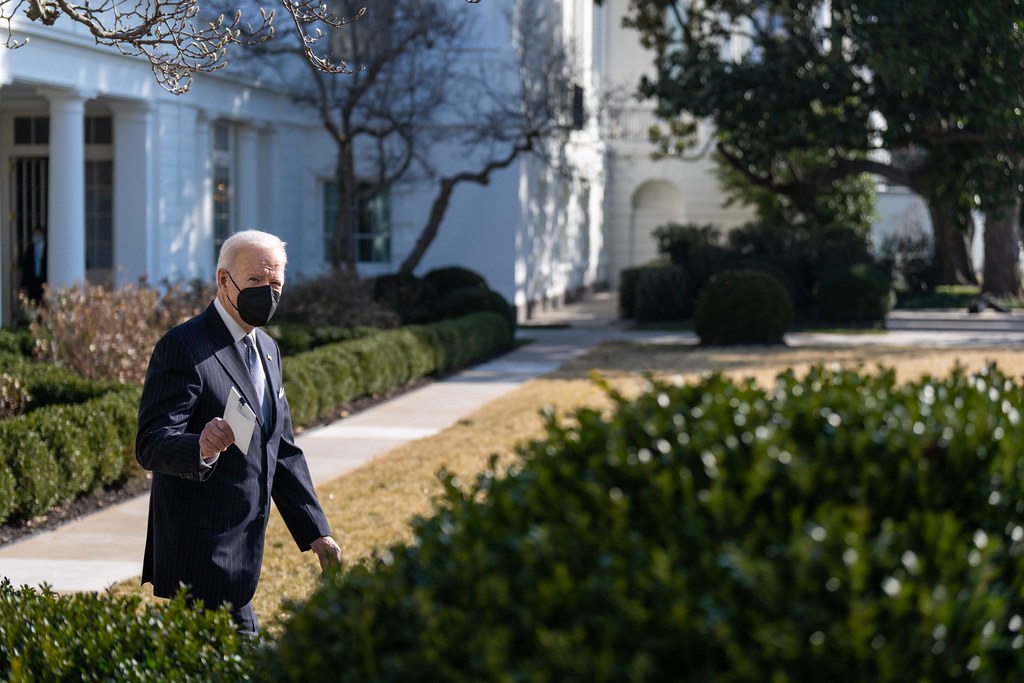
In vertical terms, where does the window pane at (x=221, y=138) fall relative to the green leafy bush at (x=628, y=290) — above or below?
above

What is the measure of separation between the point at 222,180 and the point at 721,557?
71.2 feet

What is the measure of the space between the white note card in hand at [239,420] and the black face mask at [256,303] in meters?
0.31

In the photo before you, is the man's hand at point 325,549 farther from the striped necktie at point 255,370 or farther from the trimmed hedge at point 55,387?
the trimmed hedge at point 55,387

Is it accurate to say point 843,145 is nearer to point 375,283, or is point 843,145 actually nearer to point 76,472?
point 375,283

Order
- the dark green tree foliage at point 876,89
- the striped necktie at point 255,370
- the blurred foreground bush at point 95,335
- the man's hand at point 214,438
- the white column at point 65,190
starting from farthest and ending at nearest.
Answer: the dark green tree foliage at point 876,89, the white column at point 65,190, the blurred foreground bush at point 95,335, the striped necktie at point 255,370, the man's hand at point 214,438

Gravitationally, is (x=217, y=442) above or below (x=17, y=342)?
above

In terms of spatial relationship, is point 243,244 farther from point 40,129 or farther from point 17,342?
point 40,129

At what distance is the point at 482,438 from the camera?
39.5ft

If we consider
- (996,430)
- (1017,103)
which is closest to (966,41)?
(1017,103)

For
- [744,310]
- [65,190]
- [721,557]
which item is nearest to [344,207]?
[65,190]

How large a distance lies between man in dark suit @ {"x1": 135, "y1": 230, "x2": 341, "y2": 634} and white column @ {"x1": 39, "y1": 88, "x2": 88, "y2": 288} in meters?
13.7

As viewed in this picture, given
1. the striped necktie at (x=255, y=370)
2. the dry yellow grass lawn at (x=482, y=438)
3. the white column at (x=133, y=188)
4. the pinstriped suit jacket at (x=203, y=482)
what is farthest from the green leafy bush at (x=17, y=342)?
the pinstriped suit jacket at (x=203, y=482)

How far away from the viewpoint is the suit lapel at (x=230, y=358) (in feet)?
14.0

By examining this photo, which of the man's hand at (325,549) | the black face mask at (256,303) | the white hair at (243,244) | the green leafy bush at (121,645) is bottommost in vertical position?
the green leafy bush at (121,645)
